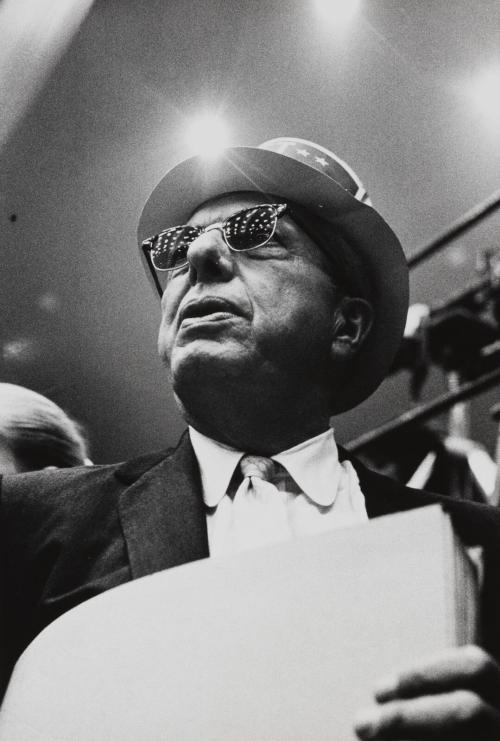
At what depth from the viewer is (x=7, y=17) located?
5.54 feet

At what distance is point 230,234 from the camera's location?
1491 millimetres

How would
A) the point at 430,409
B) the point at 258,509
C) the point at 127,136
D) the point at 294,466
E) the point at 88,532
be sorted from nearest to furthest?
the point at 88,532 < the point at 258,509 < the point at 294,466 < the point at 127,136 < the point at 430,409

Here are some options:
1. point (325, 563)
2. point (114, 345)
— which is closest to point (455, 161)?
point (114, 345)

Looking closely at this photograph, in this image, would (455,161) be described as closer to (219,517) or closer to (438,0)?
(438,0)

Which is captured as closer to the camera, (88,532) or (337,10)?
(88,532)

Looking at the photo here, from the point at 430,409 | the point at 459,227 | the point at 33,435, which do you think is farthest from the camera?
the point at 430,409

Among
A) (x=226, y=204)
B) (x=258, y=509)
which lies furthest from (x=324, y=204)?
(x=258, y=509)

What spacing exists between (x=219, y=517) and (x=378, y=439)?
2.00m

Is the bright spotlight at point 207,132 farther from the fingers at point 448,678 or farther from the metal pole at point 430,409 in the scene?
the fingers at point 448,678

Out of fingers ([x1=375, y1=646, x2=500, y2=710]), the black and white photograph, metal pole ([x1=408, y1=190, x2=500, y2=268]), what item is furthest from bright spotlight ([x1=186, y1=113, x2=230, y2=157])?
fingers ([x1=375, y1=646, x2=500, y2=710])

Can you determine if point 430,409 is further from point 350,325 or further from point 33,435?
point 33,435

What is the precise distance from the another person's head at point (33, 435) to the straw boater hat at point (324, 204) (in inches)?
16.3

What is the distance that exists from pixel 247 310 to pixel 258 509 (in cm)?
35

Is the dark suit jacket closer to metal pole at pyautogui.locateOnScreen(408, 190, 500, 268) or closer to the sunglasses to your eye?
the sunglasses
